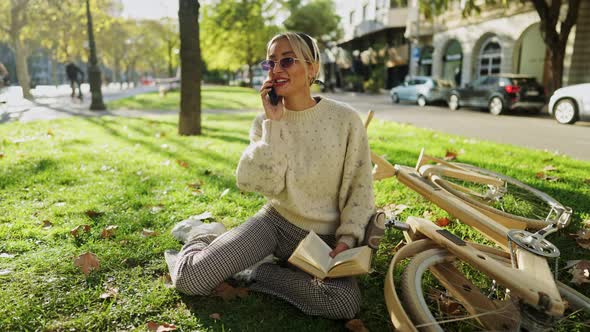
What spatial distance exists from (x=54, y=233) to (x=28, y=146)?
4484 mm

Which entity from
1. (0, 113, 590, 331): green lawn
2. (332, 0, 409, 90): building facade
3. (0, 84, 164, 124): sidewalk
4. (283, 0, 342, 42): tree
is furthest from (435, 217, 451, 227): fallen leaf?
(283, 0, 342, 42): tree

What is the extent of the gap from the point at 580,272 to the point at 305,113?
196 centimetres

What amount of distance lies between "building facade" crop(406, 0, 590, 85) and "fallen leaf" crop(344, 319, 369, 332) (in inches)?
698

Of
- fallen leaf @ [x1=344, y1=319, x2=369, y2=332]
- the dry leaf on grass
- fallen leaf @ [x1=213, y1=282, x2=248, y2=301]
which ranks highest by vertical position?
the dry leaf on grass

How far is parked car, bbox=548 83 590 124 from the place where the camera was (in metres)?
11.3

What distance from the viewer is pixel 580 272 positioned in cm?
263

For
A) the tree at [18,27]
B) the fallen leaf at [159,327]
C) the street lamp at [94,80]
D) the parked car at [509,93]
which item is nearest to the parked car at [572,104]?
the parked car at [509,93]

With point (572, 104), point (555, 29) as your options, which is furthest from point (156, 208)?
point (555, 29)

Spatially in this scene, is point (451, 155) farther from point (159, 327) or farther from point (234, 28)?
point (234, 28)

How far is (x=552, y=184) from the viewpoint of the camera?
452 centimetres

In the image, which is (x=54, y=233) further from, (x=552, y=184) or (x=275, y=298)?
(x=552, y=184)

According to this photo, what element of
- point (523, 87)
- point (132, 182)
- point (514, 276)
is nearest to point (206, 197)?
point (132, 182)

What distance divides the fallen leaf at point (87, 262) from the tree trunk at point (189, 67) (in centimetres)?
597

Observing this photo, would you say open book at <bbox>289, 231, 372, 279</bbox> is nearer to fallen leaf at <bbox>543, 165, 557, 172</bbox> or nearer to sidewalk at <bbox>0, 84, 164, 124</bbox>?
fallen leaf at <bbox>543, 165, 557, 172</bbox>
